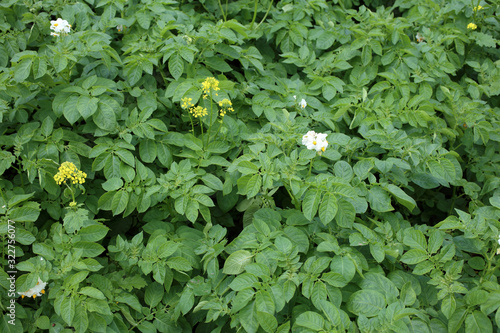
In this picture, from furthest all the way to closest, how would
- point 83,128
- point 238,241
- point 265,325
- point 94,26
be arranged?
point 94,26, point 83,128, point 238,241, point 265,325

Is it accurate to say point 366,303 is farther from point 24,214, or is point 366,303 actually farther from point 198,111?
point 24,214

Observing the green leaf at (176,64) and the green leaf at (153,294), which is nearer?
the green leaf at (153,294)

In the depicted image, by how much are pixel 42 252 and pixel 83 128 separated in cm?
82

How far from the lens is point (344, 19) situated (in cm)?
333

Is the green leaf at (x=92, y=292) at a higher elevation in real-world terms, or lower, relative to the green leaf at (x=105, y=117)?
lower

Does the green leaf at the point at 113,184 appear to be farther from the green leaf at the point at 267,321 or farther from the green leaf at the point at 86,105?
the green leaf at the point at 267,321

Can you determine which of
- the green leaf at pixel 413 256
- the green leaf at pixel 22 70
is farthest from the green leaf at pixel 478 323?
the green leaf at pixel 22 70

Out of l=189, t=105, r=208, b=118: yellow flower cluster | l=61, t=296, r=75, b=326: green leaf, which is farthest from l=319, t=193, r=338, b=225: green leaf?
l=61, t=296, r=75, b=326: green leaf

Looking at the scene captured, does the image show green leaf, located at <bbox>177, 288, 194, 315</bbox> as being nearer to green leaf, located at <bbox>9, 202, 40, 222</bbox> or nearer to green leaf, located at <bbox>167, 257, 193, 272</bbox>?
green leaf, located at <bbox>167, 257, 193, 272</bbox>

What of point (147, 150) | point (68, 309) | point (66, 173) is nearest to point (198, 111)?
point (147, 150)

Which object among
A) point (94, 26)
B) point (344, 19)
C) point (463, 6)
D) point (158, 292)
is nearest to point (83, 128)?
point (94, 26)

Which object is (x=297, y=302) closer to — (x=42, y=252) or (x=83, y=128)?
(x=42, y=252)

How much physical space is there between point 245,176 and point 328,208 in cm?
42

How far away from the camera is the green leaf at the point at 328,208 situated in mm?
1849
